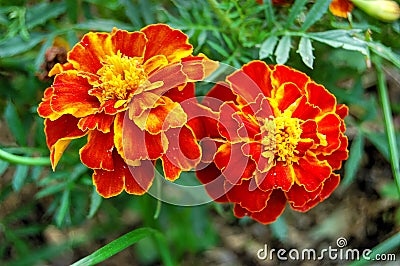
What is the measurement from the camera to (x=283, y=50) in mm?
964

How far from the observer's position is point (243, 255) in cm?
157

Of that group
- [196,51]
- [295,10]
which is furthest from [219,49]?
[295,10]

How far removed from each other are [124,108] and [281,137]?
23 cm

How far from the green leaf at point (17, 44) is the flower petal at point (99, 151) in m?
0.39

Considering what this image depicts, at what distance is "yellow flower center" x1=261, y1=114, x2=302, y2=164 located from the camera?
0.81 metres

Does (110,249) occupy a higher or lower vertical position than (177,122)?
lower

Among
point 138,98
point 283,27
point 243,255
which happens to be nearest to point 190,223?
point 243,255

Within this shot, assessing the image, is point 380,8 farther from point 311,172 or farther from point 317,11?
point 311,172

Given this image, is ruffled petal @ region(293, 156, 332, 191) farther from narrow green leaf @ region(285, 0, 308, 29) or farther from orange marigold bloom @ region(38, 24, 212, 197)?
narrow green leaf @ region(285, 0, 308, 29)

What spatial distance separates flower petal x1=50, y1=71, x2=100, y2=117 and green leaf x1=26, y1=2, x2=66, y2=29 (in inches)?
14.2

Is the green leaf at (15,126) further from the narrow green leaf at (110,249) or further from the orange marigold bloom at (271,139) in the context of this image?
the orange marigold bloom at (271,139)

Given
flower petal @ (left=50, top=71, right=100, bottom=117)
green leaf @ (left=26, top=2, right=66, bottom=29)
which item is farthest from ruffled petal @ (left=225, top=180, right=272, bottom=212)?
green leaf @ (left=26, top=2, right=66, bottom=29)

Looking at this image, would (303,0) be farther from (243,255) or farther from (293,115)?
(243,255)

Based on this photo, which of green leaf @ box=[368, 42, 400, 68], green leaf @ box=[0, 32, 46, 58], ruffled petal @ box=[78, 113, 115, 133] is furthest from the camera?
green leaf @ box=[0, 32, 46, 58]
